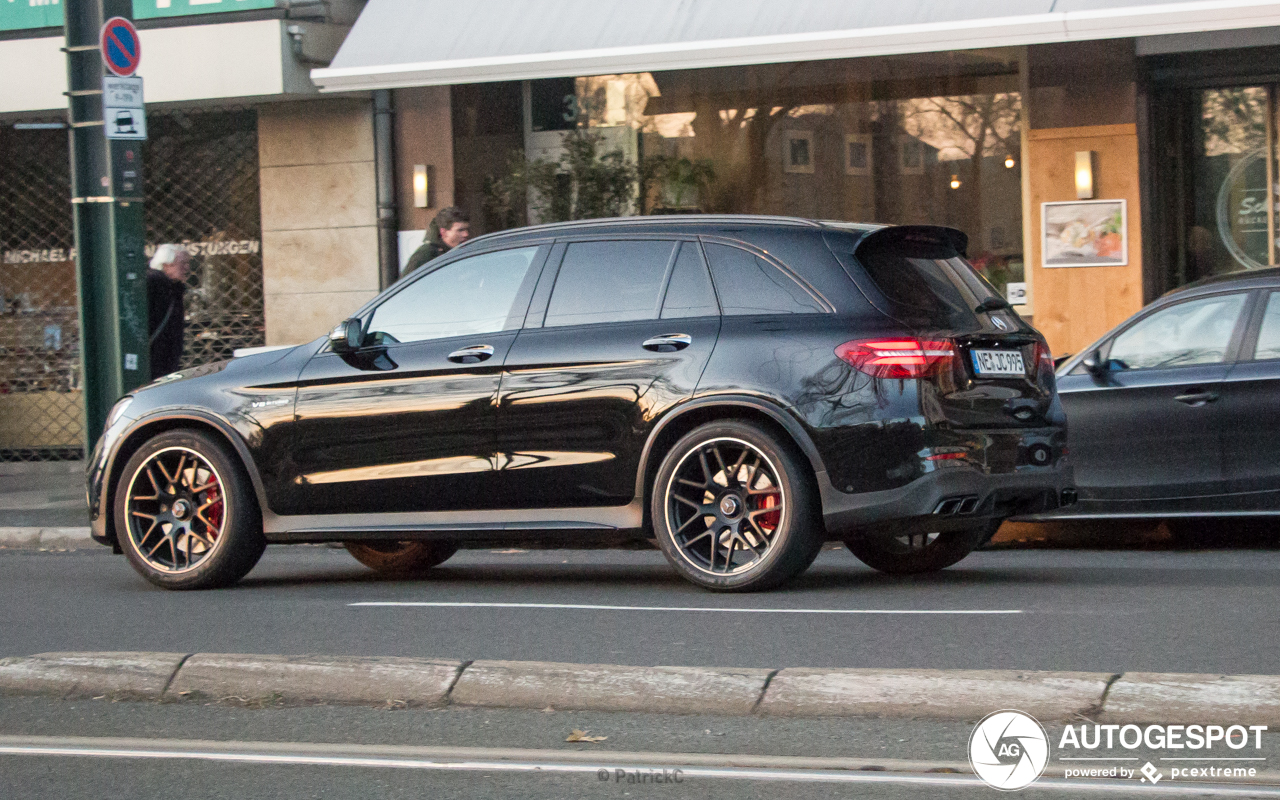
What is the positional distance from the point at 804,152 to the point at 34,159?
769 cm

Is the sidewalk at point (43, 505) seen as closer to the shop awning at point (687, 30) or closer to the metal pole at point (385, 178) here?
the metal pole at point (385, 178)

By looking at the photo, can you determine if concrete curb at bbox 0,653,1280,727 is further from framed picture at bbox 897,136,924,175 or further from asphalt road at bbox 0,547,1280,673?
framed picture at bbox 897,136,924,175

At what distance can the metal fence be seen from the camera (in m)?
16.6

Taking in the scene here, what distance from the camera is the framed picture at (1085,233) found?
553 inches

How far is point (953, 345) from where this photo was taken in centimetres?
730

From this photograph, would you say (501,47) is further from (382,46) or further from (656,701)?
(656,701)

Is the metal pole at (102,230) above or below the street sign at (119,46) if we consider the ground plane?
below

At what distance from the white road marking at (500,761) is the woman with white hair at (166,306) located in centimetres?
832

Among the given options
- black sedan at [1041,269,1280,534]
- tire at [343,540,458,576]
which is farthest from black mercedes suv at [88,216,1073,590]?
black sedan at [1041,269,1280,534]

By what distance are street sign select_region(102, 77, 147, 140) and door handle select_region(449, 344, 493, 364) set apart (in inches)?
204

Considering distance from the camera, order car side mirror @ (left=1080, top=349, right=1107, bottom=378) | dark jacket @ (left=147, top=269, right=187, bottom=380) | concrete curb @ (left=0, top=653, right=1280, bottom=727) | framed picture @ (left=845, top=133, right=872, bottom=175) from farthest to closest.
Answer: framed picture @ (left=845, top=133, right=872, bottom=175) → dark jacket @ (left=147, top=269, right=187, bottom=380) → car side mirror @ (left=1080, top=349, right=1107, bottom=378) → concrete curb @ (left=0, top=653, right=1280, bottom=727)

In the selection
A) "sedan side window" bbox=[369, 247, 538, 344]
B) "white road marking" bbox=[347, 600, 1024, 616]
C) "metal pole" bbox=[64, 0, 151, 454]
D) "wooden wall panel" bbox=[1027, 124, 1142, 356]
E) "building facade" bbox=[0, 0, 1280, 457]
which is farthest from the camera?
"wooden wall panel" bbox=[1027, 124, 1142, 356]

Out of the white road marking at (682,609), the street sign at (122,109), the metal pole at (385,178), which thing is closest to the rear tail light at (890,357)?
the white road marking at (682,609)

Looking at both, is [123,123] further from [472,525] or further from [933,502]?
[933,502]
